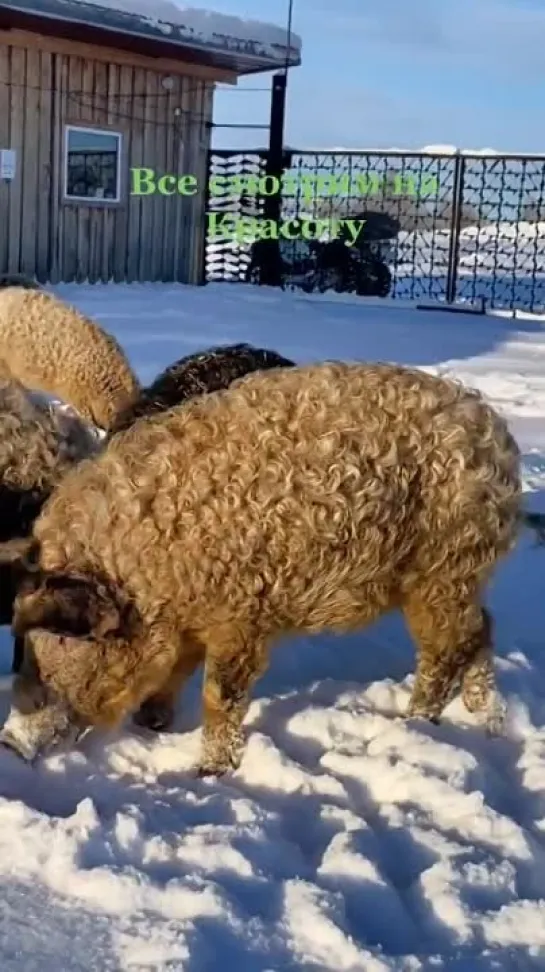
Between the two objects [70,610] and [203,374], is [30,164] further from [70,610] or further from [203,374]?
[70,610]

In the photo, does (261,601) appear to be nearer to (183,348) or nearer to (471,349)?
(183,348)

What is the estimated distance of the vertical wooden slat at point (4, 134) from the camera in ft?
46.0

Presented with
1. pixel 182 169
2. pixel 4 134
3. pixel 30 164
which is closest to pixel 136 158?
pixel 182 169

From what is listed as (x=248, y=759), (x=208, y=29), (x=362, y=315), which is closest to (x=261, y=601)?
(x=248, y=759)

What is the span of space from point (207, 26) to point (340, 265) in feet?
13.1

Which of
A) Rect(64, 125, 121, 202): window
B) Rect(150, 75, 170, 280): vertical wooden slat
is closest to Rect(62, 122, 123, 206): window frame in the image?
Rect(64, 125, 121, 202): window

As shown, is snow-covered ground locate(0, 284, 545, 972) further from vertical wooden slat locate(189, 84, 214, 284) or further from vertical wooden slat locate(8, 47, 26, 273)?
vertical wooden slat locate(189, 84, 214, 284)

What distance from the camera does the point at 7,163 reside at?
46.9 ft

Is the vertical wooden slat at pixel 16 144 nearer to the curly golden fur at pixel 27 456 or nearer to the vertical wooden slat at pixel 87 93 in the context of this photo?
the vertical wooden slat at pixel 87 93

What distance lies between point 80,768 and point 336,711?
0.91 metres

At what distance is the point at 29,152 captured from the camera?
14.7 metres

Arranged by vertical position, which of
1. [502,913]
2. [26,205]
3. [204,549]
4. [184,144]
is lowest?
[502,913]

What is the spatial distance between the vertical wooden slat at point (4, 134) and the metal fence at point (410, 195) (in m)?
3.89

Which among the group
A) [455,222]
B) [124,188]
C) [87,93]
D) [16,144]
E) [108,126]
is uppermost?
[87,93]
